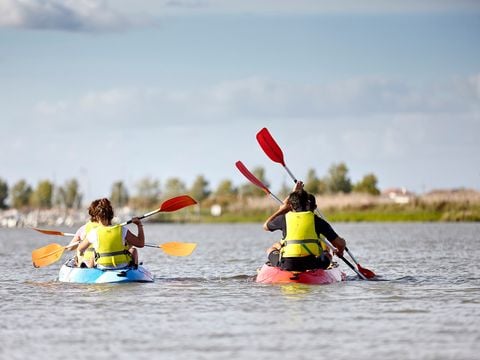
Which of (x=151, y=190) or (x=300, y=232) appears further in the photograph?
(x=151, y=190)

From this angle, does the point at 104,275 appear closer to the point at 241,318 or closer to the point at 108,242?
the point at 108,242

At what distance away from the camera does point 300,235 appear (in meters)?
16.5

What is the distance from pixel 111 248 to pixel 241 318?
4300 millimetres

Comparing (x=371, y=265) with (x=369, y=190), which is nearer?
(x=371, y=265)

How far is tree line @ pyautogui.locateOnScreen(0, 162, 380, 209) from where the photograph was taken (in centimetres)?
10744

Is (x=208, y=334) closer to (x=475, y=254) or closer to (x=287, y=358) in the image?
(x=287, y=358)

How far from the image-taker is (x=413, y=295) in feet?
52.0

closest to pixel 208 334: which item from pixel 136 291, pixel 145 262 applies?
pixel 136 291

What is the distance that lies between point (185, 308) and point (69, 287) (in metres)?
3.38

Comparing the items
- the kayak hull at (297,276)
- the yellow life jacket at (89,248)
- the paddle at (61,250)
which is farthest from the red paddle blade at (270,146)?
the yellow life jacket at (89,248)

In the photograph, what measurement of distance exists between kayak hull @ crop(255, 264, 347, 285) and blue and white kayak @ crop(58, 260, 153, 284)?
1.77 meters

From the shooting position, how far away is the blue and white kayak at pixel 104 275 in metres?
17.0

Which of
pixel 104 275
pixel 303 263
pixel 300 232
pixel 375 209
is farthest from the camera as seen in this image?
pixel 375 209

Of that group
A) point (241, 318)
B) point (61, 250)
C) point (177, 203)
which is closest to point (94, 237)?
point (61, 250)
